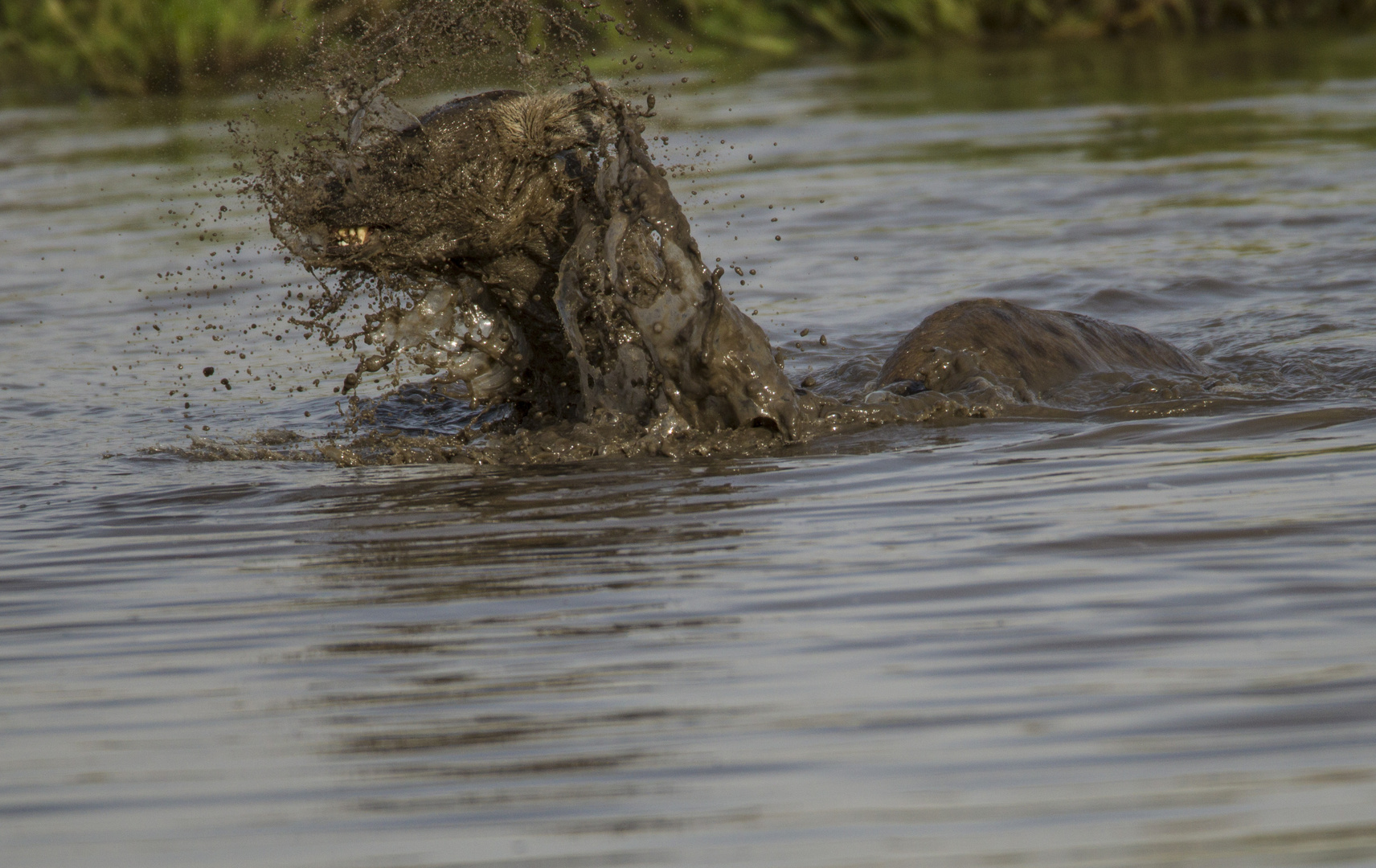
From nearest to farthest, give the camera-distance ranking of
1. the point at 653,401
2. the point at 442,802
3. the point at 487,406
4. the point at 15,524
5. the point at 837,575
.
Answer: the point at 442,802, the point at 837,575, the point at 15,524, the point at 653,401, the point at 487,406

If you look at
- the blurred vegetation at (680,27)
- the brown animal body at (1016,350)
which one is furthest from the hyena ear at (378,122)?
the blurred vegetation at (680,27)

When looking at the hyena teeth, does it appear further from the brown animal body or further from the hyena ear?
the brown animal body

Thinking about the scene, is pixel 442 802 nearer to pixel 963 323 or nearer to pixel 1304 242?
pixel 963 323

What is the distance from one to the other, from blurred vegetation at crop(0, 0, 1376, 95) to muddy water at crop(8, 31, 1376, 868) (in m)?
15.6

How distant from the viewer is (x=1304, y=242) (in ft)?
33.5

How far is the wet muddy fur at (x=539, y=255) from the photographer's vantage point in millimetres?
5566

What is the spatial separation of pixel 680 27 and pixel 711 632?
24490 millimetres

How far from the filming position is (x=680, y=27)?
27.4 meters

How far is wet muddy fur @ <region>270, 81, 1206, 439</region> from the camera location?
18.3 feet

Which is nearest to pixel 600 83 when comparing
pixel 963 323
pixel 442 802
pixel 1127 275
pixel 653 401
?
pixel 653 401

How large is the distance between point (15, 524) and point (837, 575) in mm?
2710

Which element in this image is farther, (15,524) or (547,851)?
(15,524)

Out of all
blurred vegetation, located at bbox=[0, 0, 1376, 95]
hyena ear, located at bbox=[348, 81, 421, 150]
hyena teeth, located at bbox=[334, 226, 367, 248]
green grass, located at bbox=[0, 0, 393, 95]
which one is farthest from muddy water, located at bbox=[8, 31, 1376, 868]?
blurred vegetation, located at bbox=[0, 0, 1376, 95]

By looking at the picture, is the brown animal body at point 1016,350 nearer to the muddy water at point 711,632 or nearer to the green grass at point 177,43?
the muddy water at point 711,632
